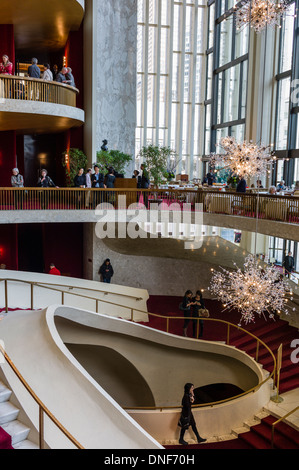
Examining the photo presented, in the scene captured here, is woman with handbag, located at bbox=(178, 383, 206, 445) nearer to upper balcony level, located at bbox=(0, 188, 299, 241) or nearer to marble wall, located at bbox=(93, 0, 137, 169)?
upper balcony level, located at bbox=(0, 188, 299, 241)

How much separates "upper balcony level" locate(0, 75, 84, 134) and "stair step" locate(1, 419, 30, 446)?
12484 millimetres

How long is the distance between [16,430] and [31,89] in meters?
13.3

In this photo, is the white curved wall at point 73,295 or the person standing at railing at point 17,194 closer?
the white curved wall at point 73,295

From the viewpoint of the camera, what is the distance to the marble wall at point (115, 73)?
2111cm

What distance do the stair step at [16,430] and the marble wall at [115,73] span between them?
626 inches

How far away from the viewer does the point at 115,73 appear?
2178 centimetres

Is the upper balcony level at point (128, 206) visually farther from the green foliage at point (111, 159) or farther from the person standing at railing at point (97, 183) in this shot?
the green foliage at point (111, 159)

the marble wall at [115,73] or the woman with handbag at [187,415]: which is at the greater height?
the marble wall at [115,73]

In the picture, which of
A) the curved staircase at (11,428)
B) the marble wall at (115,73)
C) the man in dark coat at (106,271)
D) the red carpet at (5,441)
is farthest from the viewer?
the marble wall at (115,73)

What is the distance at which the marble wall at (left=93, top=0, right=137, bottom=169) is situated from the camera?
2111cm

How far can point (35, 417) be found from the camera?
6191mm

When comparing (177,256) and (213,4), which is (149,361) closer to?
(177,256)

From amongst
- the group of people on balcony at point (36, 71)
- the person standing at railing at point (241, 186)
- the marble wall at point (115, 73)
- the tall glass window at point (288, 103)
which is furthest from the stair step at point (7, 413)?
the tall glass window at point (288, 103)

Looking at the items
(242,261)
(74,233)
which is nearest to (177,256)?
(242,261)
